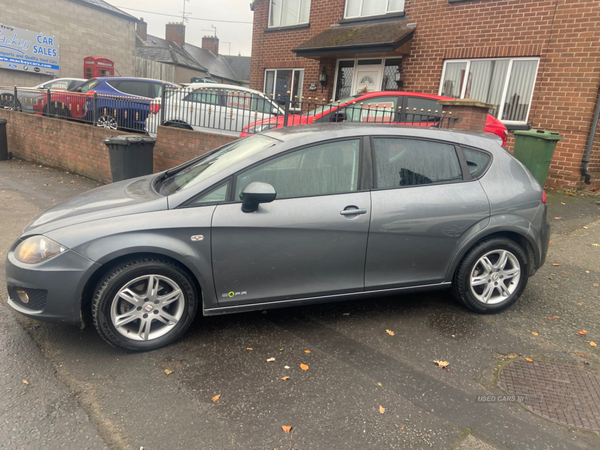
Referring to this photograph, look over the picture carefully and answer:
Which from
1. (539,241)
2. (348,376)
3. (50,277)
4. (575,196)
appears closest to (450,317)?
(539,241)

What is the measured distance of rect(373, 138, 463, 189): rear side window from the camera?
3611 mm

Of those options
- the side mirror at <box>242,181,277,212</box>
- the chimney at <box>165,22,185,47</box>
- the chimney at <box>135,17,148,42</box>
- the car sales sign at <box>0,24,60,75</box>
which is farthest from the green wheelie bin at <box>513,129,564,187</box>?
the chimney at <box>165,22,185,47</box>

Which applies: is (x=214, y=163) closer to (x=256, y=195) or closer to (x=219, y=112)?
(x=256, y=195)

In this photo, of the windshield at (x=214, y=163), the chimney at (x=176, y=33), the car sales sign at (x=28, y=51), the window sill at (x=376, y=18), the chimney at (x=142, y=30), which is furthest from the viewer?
the chimney at (x=176, y=33)

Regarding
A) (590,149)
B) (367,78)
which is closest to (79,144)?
(367,78)

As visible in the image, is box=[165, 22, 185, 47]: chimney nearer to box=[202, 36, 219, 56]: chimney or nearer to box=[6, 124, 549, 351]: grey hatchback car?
box=[202, 36, 219, 56]: chimney

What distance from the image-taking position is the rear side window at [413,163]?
3611 millimetres

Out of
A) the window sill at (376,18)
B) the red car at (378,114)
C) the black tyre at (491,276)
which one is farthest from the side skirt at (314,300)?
the window sill at (376,18)

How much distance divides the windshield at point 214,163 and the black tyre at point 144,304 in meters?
0.66

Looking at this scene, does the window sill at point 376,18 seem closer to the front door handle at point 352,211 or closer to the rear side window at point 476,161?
the rear side window at point 476,161

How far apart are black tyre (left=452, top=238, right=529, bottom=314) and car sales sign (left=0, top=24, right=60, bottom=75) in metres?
22.1

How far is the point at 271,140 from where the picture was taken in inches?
144

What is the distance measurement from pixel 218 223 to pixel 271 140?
0.89 meters

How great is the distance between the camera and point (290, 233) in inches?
130
